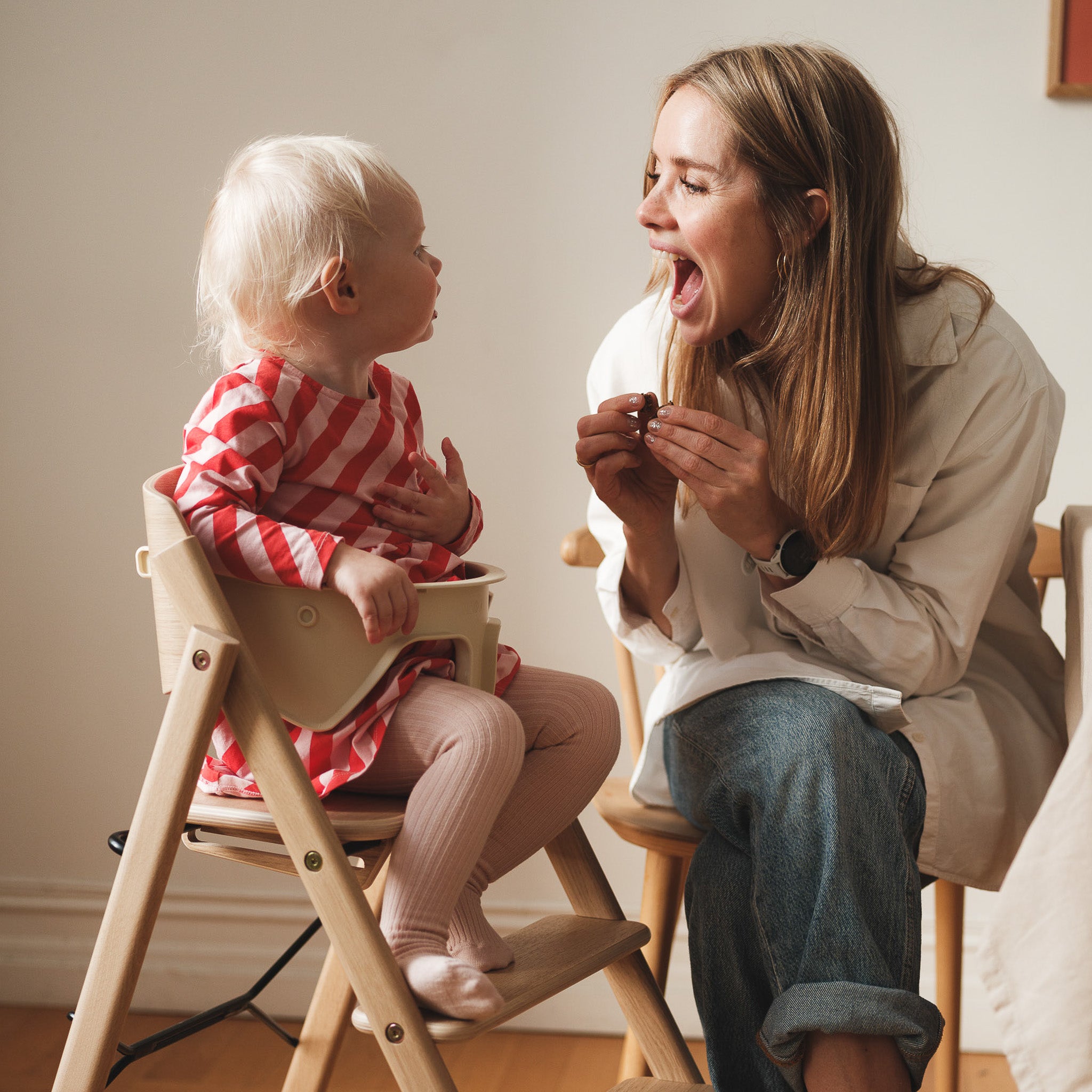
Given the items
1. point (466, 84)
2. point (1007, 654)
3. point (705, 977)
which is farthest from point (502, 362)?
point (705, 977)

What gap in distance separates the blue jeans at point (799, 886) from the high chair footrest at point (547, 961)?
78mm

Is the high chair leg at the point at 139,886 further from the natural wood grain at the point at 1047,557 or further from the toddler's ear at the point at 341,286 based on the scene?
the natural wood grain at the point at 1047,557

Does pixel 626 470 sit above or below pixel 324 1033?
above

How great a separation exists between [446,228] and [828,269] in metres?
0.76

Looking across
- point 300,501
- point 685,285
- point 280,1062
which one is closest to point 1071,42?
point 685,285

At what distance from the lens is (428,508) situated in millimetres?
996

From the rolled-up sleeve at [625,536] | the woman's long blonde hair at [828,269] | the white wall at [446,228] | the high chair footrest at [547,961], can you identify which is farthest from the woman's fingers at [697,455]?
the white wall at [446,228]

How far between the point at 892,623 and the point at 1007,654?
0.24 meters

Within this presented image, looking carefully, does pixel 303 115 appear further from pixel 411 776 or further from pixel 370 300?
pixel 411 776

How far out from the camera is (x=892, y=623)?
Answer: 107 centimetres

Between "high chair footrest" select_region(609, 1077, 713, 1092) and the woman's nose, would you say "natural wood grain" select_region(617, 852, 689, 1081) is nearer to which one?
"high chair footrest" select_region(609, 1077, 713, 1092)

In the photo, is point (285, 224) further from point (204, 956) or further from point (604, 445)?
point (204, 956)

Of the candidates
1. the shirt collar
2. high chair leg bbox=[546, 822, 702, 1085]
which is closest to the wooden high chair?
high chair leg bbox=[546, 822, 702, 1085]

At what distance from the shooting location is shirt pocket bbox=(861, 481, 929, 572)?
3.65 feet
